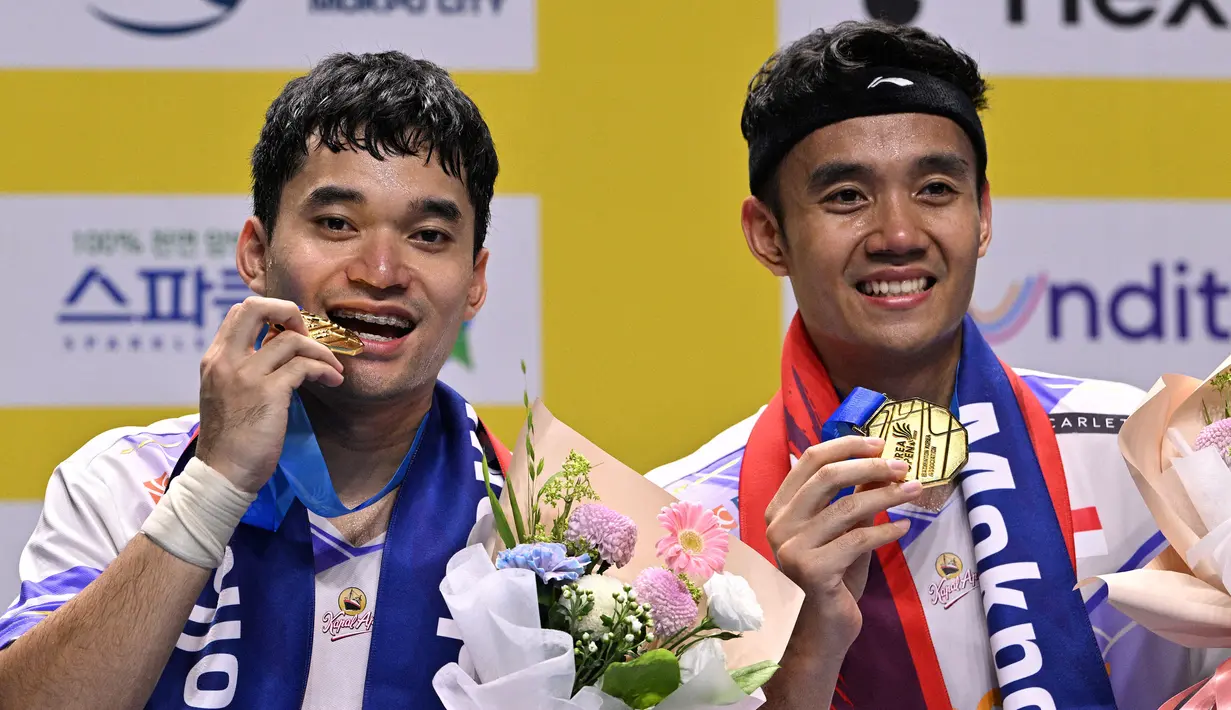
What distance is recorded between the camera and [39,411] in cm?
289

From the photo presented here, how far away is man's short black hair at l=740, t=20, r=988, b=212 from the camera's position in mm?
2219

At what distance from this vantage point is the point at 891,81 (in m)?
2.19

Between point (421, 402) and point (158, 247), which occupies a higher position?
point (158, 247)

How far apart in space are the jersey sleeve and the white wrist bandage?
0.61ft

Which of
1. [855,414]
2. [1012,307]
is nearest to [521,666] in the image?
[855,414]

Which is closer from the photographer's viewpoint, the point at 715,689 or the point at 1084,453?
the point at 715,689

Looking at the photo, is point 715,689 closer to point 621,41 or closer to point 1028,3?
point 621,41

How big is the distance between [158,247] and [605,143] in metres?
0.98

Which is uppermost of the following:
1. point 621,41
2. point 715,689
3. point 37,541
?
point 621,41

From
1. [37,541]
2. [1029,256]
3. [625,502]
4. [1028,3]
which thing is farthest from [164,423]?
[1028,3]

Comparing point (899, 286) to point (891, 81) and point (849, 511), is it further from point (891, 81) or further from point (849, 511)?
point (849, 511)

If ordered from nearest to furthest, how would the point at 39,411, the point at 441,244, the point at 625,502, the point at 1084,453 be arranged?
1. the point at 625,502
2. the point at 441,244
3. the point at 1084,453
4. the point at 39,411

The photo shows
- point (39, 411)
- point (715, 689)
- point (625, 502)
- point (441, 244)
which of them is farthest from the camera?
point (39, 411)

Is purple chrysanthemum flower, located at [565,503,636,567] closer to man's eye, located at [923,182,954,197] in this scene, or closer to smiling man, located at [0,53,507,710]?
smiling man, located at [0,53,507,710]
